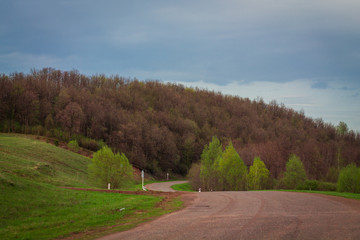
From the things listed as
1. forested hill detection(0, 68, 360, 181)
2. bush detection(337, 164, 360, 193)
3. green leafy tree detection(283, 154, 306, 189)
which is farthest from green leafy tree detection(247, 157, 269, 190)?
forested hill detection(0, 68, 360, 181)

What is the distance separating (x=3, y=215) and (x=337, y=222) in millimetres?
13533

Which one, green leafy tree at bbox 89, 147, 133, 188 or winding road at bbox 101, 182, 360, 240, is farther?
green leafy tree at bbox 89, 147, 133, 188

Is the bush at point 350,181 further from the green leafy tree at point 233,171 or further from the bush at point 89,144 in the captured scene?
the bush at point 89,144

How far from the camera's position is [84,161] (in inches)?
2372

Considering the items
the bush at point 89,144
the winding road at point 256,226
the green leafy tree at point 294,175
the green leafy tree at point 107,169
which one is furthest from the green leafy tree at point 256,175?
the bush at point 89,144

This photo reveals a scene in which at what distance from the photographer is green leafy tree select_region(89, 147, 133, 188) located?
38.6 m

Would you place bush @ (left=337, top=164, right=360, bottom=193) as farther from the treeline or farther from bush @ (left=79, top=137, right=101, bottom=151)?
bush @ (left=79, top=137, right=101, bottom=151)

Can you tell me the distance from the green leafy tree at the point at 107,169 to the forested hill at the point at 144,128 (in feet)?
141

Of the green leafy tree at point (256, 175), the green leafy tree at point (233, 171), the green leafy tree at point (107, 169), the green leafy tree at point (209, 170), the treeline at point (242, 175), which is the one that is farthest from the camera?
the green leafy tree at point (209, 170)

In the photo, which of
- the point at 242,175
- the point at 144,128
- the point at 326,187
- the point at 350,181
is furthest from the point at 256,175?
the point at 144,128

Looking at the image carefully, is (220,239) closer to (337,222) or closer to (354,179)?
(337,222)

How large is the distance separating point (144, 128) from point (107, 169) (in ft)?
251

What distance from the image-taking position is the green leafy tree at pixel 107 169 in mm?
38594

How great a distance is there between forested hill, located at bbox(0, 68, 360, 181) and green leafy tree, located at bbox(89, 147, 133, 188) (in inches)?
1694
